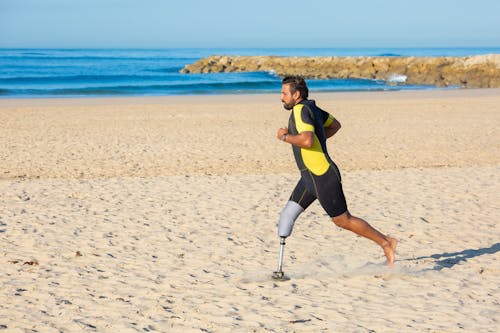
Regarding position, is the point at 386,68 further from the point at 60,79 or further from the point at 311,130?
the point at 311,130

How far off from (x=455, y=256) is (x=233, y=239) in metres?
2.10

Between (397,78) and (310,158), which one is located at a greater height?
(310,158)

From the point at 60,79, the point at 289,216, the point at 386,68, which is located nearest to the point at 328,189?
the point at 289,216

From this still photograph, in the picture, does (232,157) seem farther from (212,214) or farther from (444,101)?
(444,101)

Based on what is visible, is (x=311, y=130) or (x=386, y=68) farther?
(x=386, y=68)

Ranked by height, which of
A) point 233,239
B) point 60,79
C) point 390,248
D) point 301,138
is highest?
point 301,138

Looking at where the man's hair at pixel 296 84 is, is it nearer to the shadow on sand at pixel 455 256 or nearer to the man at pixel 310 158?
the man at pixel 310 158

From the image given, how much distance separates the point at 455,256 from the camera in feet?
21.8

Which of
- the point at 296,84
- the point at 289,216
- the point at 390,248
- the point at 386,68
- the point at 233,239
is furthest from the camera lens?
the point at 386,68

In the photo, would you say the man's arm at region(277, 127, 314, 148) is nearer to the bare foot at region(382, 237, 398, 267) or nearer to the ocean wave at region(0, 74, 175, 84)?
the bare foot at region(382, 237, 398, 267)

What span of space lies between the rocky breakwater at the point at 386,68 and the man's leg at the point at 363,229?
39470 mm

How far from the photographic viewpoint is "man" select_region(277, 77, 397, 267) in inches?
202

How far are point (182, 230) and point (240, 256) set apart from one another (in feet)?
3.92

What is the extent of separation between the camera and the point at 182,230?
299 inches
